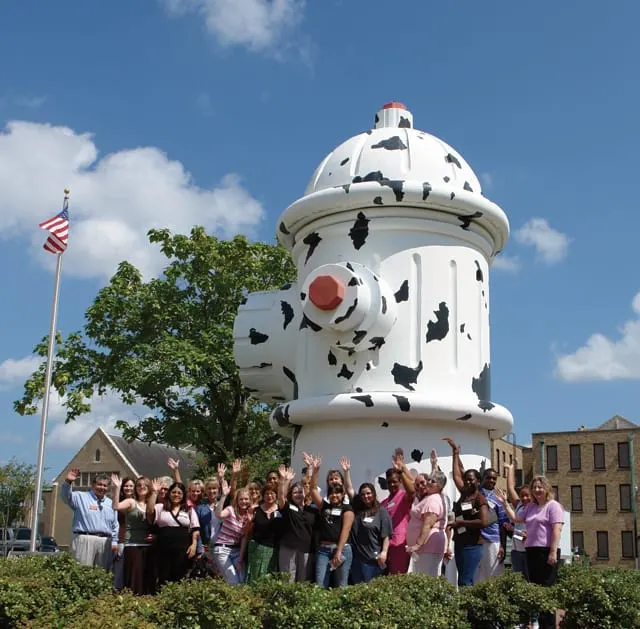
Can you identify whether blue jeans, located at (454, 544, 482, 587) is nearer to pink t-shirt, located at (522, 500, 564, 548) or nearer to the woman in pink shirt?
the woman in pink shirt

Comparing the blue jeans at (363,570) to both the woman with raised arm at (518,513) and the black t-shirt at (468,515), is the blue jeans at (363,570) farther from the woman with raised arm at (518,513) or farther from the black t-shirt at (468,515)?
the woman with raised arm at (518,513)

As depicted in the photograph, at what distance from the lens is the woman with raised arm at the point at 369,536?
285 inches

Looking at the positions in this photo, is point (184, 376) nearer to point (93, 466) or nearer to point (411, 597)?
point (411, 597)

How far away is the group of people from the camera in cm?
725

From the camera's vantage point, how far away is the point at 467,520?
7477 millimetres

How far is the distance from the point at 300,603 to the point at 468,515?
2516 millimetres

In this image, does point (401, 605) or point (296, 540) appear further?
point (296, 540)

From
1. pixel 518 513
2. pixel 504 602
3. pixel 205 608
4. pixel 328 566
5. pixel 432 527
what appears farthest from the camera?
pixel 518 513

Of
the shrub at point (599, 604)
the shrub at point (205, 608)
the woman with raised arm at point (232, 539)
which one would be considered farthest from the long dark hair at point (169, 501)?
the shrub at point (599, 604)

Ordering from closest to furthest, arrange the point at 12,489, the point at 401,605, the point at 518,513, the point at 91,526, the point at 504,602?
the point at 401,605
the point at 504,602
the point at 91,526
the point at 518,513
the point at 12,489

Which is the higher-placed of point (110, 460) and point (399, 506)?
point (110, 460)

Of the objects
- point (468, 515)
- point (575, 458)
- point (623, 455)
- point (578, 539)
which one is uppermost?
point (623, 455)

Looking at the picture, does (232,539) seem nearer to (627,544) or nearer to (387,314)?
(387,314)

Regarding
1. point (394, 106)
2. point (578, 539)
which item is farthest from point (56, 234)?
point (578, 539)
